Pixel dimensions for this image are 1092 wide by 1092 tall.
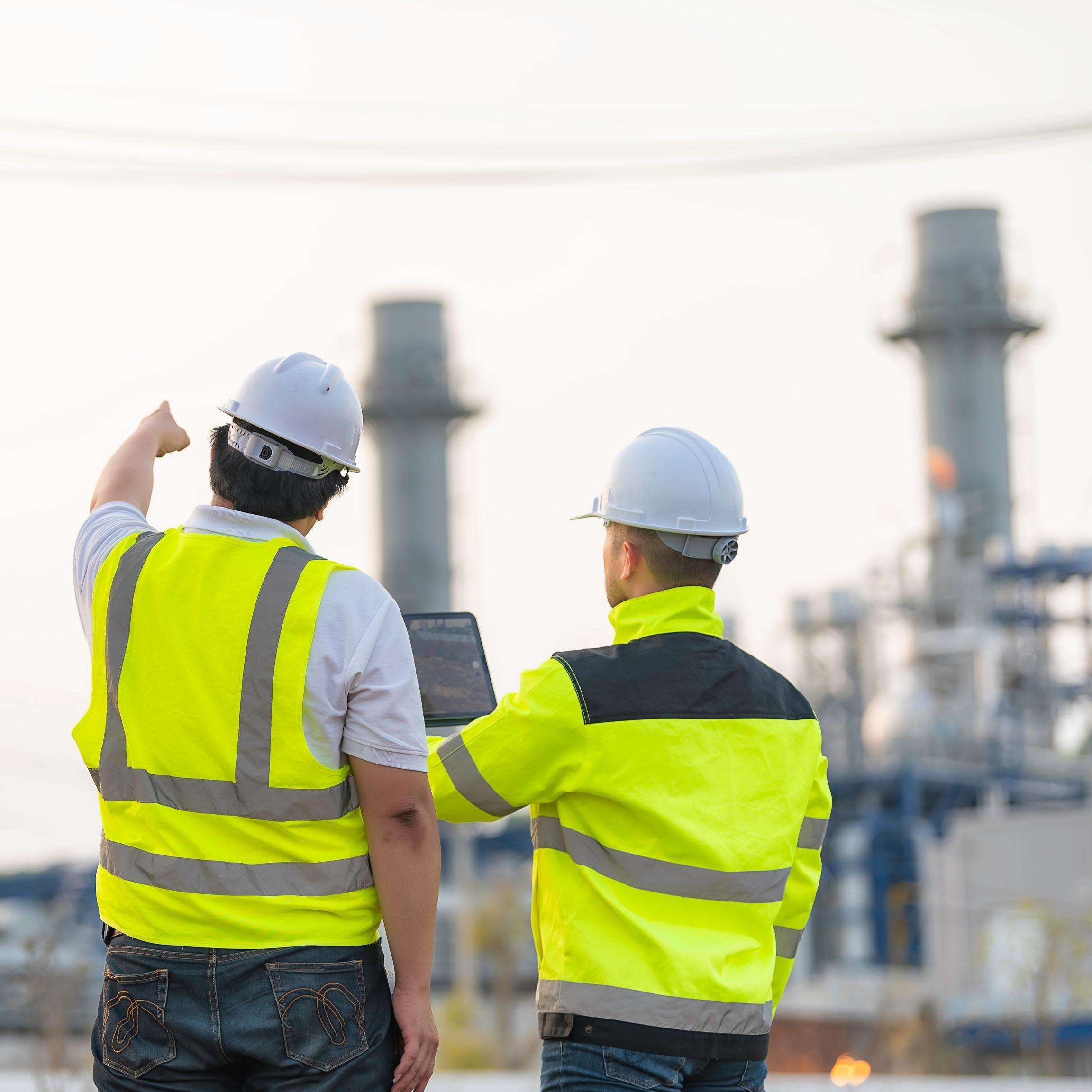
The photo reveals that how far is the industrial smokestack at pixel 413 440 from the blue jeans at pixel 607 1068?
38399mm

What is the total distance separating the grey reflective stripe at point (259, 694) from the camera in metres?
2.40

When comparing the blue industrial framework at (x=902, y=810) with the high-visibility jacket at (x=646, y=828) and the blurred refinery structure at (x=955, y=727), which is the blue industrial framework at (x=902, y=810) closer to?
the blurred refinery structure at (x=955, y=727)

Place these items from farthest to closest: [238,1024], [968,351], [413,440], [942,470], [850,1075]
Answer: [413,440] < [968,351] < [942,470] < [850,1075] < [238,1024]

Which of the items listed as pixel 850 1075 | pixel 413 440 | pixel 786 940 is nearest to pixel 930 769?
pixel 413 440

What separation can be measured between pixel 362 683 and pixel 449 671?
1.53 feet

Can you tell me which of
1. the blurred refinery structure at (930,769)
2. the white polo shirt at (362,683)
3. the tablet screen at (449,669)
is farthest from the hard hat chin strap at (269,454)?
the blurred refinery structure at (930,769)

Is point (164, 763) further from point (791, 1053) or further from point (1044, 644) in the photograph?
point (1044, 644)

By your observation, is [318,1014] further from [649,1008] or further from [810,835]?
[810,835]

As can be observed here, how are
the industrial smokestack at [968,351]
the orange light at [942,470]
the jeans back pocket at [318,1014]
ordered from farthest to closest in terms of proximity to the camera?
1. the industrial smokestack at [968,351]
2. the orange light at [942,470]
3. the jeans back pocket at [318,1014]

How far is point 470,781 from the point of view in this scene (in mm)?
2645

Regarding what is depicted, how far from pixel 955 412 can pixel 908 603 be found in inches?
215

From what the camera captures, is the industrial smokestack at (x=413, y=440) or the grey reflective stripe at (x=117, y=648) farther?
the industrial smokestack at (x=413, y=440)

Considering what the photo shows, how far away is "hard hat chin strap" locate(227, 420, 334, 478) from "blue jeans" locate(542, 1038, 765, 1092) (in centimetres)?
→ 99

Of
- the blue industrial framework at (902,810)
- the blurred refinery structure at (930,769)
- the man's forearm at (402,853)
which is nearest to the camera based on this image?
the man's forearm at (402,853)
